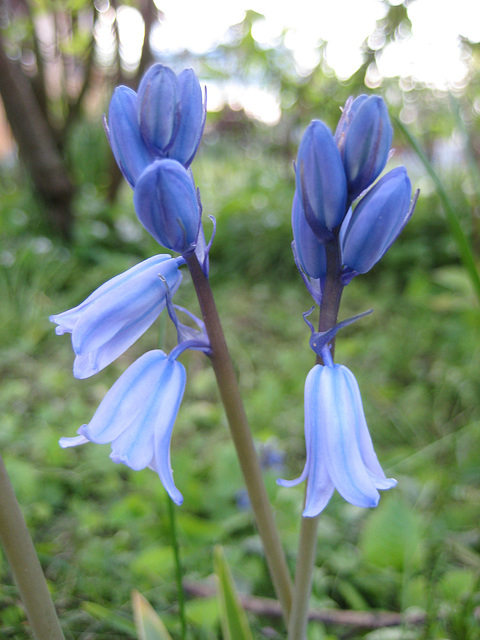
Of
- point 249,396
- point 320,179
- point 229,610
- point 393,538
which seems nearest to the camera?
point 320,179

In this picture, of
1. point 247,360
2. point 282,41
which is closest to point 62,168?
point 282,41

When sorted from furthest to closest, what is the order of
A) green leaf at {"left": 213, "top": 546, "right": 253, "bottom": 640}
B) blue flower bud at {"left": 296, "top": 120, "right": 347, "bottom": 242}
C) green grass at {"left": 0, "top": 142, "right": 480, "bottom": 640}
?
green grass at {"left": 0, "top": 142, "right": 480, "bottom": 640}, green leaf at {"left": 213, "top": 546, "right": 253, "bottom": 640}, blue flower bud at {"left": 296, "top": 120, "right": 347, "bottom": 242}

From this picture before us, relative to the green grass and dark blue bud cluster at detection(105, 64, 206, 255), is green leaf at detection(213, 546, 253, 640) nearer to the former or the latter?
the green grass

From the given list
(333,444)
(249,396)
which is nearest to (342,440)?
(333,444)

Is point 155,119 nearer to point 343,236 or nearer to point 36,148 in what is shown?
point 343,236

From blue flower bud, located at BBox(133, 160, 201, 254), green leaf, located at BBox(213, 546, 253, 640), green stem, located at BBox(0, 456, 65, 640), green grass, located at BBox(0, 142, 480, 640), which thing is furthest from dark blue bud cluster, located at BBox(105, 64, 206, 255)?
green grass, located at BBox(0, 142, 480, 640)
